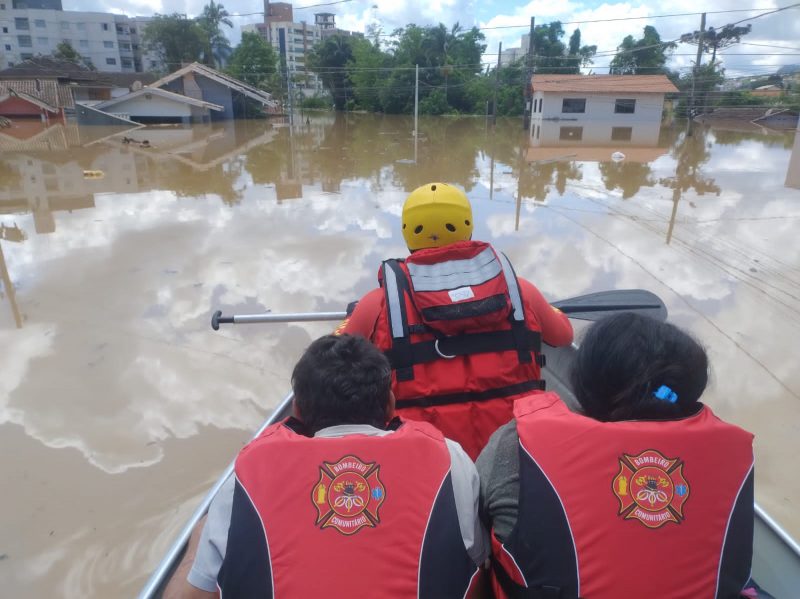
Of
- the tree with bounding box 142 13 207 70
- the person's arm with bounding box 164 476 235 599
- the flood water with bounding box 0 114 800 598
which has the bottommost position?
the flood water with bounding box 0 114 800 598

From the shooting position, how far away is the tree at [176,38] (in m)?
41.9

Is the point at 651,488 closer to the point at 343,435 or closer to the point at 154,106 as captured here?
the point at 343,435

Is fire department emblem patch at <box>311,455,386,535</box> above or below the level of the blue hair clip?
below

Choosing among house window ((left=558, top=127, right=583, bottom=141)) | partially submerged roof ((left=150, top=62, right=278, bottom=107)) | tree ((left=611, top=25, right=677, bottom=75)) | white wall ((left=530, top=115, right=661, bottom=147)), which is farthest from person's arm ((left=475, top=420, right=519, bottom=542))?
tree ((left=611, top=25, right=677, bottom=75))

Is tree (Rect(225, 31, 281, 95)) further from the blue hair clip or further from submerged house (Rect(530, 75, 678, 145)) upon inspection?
the blue hair clip

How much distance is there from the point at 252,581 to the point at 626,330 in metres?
0.96

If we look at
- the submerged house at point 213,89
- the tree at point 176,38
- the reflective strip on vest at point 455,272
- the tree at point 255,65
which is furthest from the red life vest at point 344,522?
the tree at point 176,38

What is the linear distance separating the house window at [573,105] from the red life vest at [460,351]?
28.2 m

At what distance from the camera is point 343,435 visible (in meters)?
1.24

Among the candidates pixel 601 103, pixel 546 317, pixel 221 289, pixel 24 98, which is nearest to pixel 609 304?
pixel 546 317

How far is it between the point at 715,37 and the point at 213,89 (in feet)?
86.7

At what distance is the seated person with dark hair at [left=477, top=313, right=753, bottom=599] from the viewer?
113 centimetres

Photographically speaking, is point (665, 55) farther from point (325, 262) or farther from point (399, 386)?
point (399, 386)

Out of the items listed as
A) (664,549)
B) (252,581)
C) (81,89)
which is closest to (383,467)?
(252,581)
